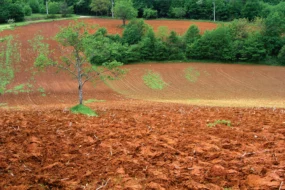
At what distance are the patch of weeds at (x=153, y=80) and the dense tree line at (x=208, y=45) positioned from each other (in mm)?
6704

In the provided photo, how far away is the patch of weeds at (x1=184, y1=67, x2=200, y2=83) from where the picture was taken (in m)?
41.0

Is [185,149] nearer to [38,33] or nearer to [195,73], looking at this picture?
[195,73]

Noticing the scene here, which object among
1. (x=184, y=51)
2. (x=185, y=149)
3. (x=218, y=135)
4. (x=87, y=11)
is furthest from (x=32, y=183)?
(x=87, y=11)

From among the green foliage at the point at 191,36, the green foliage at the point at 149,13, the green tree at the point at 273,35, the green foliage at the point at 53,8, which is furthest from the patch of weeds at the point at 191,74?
the green foliage at the point at 53,8

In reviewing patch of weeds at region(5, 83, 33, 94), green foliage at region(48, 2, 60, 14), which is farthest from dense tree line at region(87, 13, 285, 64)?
green foliage at region(48, 2, 60, 14)

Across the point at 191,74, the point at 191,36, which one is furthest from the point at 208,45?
the point at 191,74

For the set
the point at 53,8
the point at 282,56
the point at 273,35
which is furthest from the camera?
the point at 53,8

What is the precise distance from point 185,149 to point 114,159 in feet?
5.68

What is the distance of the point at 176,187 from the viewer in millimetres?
4305

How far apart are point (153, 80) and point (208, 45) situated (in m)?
15.5

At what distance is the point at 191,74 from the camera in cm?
4275

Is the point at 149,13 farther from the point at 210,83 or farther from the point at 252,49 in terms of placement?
the point at 210,83

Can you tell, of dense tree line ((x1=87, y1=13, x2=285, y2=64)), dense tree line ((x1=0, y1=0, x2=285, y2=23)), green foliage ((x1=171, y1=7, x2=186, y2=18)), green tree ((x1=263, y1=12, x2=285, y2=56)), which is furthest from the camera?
green foliage ((x1=171, y1=7, x2=186, y2=18))

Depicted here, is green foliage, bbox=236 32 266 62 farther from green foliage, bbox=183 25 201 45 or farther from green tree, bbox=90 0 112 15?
green tree, bbox=90 0 112 15
